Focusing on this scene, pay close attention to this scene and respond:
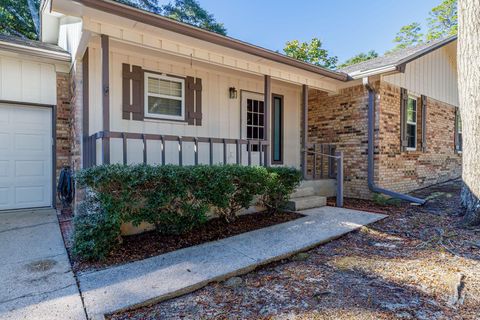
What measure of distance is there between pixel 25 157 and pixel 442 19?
2742 cm

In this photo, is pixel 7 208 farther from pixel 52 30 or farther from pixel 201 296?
pixel 201 296

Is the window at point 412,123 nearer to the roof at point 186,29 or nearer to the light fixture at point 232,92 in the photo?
the roof at point 186,29

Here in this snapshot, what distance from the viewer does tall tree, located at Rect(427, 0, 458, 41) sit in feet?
70.3

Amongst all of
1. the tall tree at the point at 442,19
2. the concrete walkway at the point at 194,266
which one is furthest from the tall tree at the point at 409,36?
the concrete walkway at the point at 194,266

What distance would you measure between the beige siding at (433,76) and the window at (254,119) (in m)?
3.07

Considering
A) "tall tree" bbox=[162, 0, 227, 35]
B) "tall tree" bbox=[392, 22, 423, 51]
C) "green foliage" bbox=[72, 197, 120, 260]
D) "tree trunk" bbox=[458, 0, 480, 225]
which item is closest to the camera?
"green foliage" bbox=[72, 197, 120, 260]

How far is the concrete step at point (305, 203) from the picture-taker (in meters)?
5.86

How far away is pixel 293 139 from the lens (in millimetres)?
8383

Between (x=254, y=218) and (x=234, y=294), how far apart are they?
256 cm

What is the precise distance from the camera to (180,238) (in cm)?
426

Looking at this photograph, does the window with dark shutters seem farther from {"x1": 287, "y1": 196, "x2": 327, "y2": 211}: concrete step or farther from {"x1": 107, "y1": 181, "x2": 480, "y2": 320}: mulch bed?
{"x1": 107, "y1": 181, "x2": 480, "y2": 320}: mulch bed

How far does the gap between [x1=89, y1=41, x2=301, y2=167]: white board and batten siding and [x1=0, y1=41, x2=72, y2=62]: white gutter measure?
74 cm

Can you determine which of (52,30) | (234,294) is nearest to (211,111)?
(52,30)

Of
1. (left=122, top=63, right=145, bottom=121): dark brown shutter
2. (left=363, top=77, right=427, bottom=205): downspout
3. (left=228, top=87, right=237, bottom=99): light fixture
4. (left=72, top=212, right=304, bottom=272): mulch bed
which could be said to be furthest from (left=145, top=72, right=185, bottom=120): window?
(left=363, top=77, right=427, bottom=205): downspout
